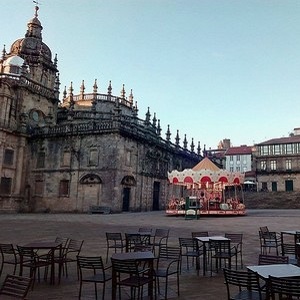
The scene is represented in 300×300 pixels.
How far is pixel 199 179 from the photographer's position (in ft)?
95.6

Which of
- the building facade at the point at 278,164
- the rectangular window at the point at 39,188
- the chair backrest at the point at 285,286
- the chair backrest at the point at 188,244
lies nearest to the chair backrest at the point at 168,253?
the chair backrest at the point at 188,244

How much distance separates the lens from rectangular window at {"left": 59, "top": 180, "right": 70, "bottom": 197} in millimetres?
33862

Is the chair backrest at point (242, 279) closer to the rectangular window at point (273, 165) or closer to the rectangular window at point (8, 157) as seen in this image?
the rectangular window at point (8, 157)

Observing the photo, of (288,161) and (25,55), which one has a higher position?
(25,55)

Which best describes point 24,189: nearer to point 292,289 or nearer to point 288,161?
point 292,289

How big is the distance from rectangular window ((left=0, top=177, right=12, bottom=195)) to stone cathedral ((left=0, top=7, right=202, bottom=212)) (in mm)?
104

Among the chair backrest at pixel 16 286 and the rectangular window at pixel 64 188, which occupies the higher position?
the rectangular window at pixel 64 188

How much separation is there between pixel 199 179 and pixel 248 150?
2081 inches

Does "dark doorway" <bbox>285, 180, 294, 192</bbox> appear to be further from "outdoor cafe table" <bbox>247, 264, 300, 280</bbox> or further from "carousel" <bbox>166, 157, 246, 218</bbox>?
"outdoor cafe table" <bbox>247, 264, 300, 280</bbox>

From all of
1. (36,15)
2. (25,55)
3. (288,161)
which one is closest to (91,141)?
(25,55)

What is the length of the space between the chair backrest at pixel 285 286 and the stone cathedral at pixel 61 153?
90.7ft

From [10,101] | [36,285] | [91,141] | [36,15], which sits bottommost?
[36,285]

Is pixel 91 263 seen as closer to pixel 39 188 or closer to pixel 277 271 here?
pixel 277 271

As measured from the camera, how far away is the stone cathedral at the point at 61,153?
106ft
